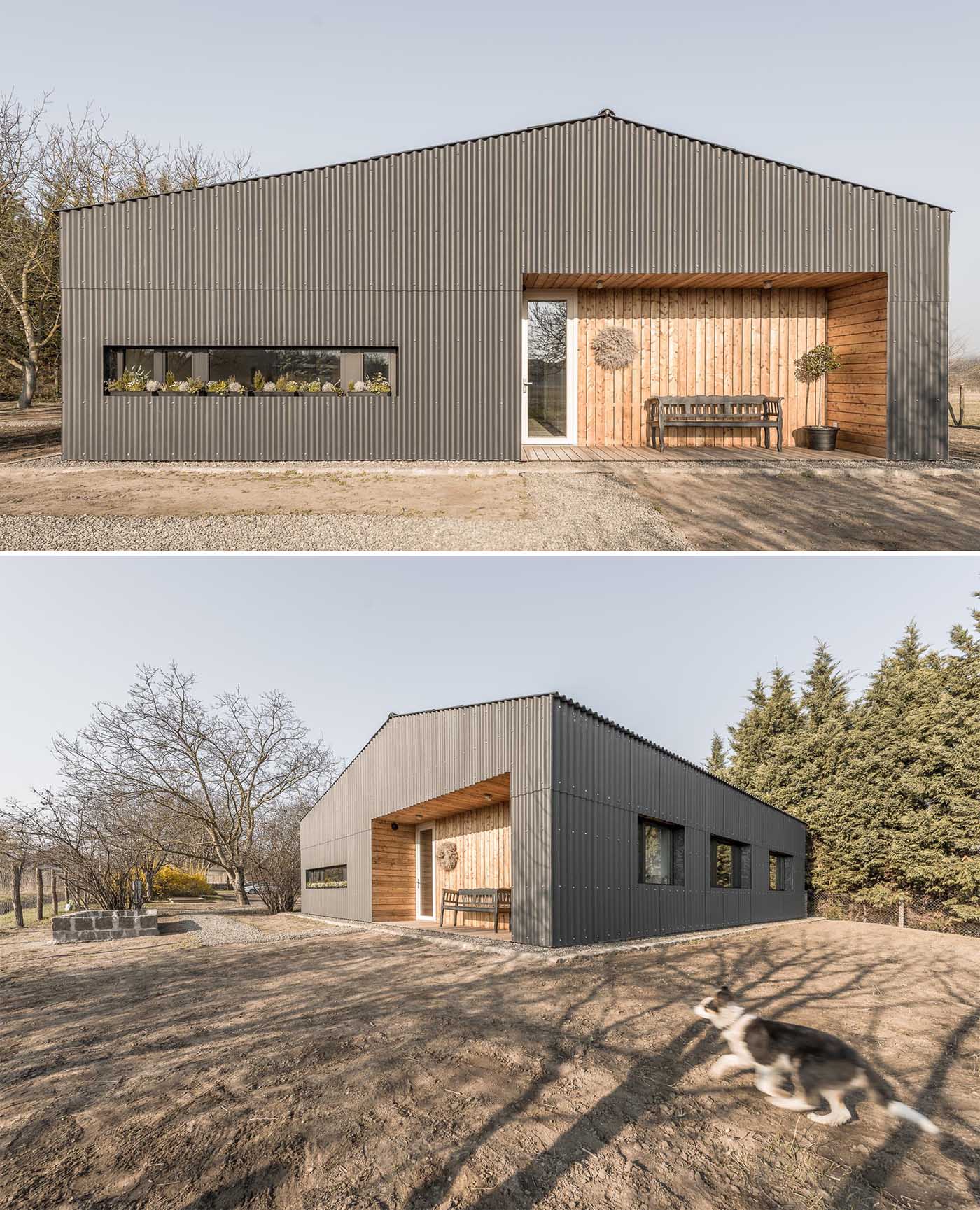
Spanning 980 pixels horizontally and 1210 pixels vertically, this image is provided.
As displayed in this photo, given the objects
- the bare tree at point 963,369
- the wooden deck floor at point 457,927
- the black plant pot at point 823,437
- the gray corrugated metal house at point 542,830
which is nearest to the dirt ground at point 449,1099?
the gray corrugated metal house at point 542,830

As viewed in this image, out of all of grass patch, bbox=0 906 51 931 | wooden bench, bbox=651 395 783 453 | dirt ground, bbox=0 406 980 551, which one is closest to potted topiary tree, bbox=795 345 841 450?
wooden bench, bbox=651 395 783 453

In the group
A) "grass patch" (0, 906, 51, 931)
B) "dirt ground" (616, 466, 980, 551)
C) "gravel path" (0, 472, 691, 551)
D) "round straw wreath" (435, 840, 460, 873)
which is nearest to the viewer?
"gravel path" (0, 472, 691, 551)

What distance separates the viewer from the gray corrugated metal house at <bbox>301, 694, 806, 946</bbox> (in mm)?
9312

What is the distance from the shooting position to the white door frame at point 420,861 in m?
14.7

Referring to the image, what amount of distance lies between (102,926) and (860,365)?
14012 millimetres

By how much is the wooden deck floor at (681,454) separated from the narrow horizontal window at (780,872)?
9554mm

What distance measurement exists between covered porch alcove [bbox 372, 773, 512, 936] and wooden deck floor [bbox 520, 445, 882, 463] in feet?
16.6

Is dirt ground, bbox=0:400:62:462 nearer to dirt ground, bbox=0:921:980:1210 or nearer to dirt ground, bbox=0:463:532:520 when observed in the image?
dirt ground, bbox=0:463:532:520

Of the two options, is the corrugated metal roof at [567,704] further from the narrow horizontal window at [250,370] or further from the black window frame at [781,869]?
the black window frame at [781,869]

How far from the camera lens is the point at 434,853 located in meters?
14.7

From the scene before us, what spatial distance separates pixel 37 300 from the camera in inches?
925

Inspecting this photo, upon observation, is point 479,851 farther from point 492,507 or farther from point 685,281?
point 685,281

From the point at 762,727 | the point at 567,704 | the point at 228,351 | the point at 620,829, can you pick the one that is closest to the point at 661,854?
the point at 620,829

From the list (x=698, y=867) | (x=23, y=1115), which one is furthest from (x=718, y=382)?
(x=23, y=1115)
